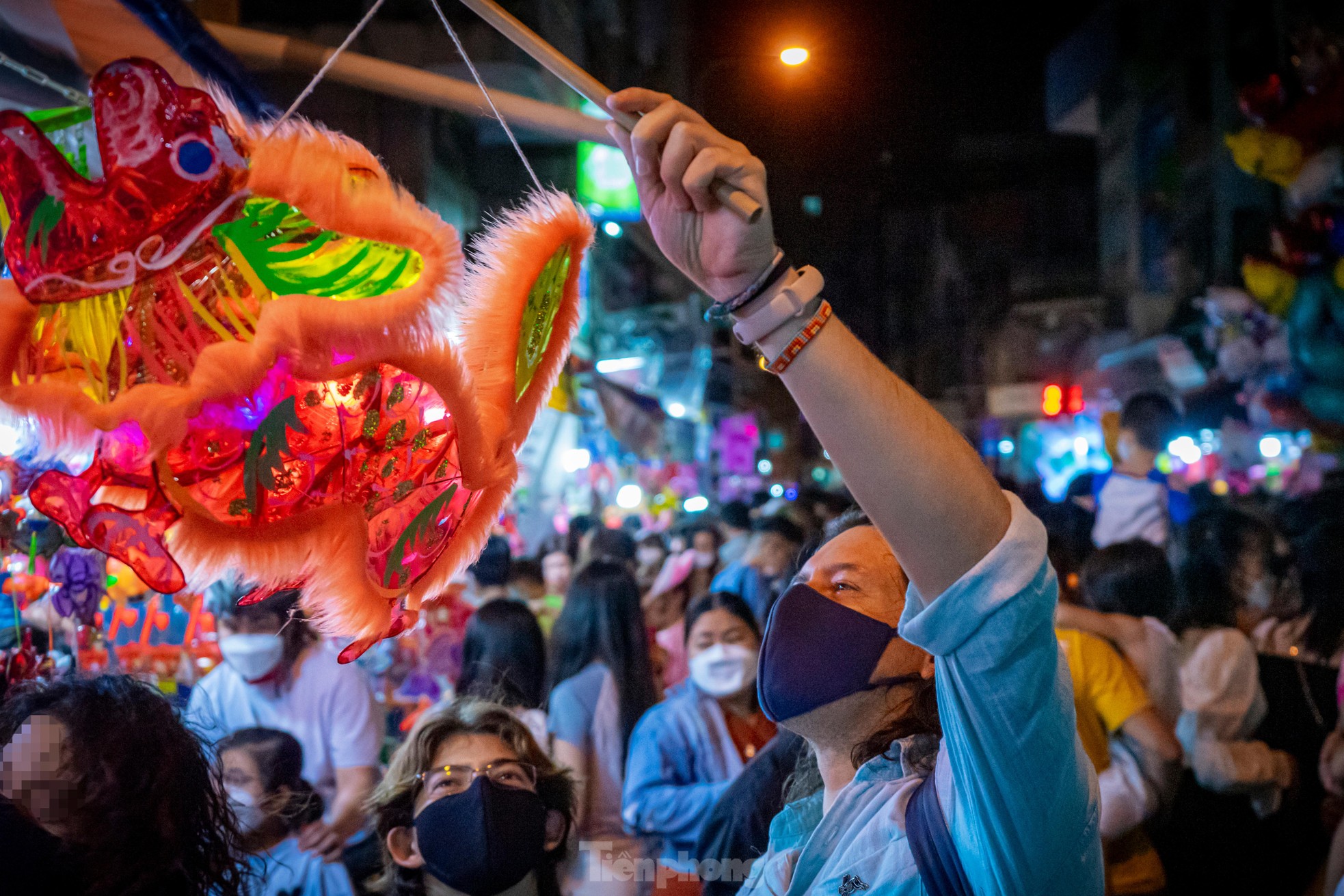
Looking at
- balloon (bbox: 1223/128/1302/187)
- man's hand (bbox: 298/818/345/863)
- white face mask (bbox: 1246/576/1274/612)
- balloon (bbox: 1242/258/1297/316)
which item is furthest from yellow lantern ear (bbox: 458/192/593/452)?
balloon (bbox: 1242/258/1297/316)

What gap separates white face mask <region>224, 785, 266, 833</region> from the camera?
8.22 feet

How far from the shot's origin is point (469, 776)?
195cm

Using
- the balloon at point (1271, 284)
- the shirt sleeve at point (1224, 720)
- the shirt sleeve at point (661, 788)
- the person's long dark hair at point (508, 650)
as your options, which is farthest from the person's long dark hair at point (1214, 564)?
the person's long dark hair at point (508, 650)

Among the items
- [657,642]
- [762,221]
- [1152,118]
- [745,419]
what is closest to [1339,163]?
[657,642]

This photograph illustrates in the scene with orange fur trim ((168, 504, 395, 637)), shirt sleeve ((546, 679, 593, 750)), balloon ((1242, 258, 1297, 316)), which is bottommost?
shirt sleeve ((546, 679, 593, 750))

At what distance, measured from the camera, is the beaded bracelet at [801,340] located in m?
0.89

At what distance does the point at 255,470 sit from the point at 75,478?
18 centimetres

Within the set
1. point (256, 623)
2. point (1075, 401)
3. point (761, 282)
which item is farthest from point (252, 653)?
point (1075, 401)

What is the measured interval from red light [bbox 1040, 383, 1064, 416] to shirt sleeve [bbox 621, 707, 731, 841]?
7.83 meters

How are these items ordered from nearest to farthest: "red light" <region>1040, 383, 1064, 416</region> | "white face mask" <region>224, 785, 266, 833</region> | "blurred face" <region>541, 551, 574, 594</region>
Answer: "white face mask" <region>224, 785, 266, 833</region> < "blurred face" <region>541, 551, 574, 594</region> < "red light" <region>1040, 383, 1064, 416</region>

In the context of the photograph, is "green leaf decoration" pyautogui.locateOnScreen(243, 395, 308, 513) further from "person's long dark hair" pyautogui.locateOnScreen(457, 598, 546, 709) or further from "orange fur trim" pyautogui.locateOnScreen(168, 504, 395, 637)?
"person's long dark hair" pyautogui.locateOnScreen(457, 598, 546, 709)

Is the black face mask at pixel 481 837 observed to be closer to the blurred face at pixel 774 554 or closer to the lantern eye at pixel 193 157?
the lantern eye at pixel 193 157

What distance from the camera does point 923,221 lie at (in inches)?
354

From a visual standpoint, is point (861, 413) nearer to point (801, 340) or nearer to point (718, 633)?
point (801, 340)
